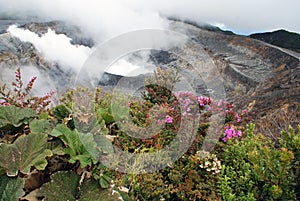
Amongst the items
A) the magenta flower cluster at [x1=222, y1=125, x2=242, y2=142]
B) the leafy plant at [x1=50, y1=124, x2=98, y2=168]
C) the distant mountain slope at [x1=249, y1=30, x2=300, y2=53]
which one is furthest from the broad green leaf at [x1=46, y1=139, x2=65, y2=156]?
the distant mountain slope at [x1=249, y1=30, x2=300, y2=53]

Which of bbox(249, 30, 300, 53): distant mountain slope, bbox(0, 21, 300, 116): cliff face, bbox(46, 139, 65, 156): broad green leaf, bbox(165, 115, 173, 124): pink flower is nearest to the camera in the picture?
bbox(46, 139, 65, 156): broad green leaf

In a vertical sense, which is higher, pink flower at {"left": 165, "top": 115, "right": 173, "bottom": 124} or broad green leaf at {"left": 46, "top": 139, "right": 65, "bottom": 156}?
broad green leaf at {"left": 46, "top": 139, "right": 65, "bottom": 156}

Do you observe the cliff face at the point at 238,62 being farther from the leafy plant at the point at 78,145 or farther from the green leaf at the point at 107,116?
the leafy plant at the point at 78,145

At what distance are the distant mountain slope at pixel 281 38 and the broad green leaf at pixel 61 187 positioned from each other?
15712 millimetres

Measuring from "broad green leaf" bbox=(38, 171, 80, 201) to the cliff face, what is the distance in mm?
3752

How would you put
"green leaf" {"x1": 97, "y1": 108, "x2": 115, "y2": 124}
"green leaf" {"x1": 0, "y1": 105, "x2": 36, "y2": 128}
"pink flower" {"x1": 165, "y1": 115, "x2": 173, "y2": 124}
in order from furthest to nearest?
"pink flower" {"x1": 165, "y1": 115, "x2": 173, "y2": 124}
"green leaf" {"x1": 97, "y1": 108, "x2": 115, "y2": 124}
"green leaf" {"x1": 0, "y1": 105, "x2": 36, "y2": 128}

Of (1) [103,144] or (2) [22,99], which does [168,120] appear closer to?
(2) [22,99]

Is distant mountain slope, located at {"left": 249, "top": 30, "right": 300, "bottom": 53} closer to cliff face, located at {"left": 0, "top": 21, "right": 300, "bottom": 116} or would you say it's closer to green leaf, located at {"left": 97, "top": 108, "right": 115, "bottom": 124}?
cliff face, located at {"left": 0, "top": 21, "right": 300, "bottom": 116}

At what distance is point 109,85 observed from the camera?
5035mm

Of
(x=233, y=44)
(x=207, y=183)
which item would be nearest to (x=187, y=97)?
(x=207, y=183)

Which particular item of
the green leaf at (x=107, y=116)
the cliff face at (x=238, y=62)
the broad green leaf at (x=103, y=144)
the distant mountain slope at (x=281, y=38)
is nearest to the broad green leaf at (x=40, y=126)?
the broad green leaf at (x=103, y=144)

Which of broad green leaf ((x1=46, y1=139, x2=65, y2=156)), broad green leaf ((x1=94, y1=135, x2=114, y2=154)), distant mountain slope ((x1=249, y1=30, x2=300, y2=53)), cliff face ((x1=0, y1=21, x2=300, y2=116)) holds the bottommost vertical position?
cliff face ((x1=0, y1=21, x2=300, y2=116))

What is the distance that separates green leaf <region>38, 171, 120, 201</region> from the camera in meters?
1.21

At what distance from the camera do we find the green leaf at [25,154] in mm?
1198
